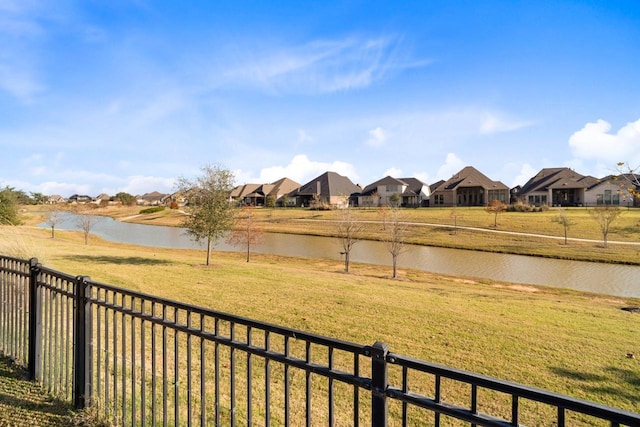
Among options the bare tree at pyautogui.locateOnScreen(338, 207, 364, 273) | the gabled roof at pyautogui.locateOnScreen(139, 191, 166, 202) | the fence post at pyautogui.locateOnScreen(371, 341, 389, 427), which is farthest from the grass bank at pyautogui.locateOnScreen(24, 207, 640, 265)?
the gabled roof at pyautogui.locateOnScreen(139, 191, 166, 202)

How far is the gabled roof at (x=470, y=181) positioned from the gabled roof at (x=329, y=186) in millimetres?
21178

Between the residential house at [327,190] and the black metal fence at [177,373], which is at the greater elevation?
the residential house at [327,190]

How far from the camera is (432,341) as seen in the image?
8.02m

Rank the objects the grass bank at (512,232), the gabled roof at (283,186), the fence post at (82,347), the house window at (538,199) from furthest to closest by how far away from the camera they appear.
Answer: the gabled roof at (283,186) < the house window at (538,199) < the grass bank at (512,232) < the fence post at (82,347)

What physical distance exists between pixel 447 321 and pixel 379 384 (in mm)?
7975

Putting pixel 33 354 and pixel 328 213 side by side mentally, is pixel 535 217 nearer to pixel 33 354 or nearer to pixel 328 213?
pixel 328 213

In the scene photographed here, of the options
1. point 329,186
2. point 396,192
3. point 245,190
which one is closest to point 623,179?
point 396,192

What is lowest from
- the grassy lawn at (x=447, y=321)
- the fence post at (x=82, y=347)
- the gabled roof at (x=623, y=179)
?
the grassy lawn at (x=447, y=321)

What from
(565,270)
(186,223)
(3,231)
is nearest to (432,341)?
(3,231)

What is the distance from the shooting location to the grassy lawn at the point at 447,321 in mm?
6812

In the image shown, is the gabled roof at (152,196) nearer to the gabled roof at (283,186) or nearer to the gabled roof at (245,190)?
the gabled roof at (245,190)

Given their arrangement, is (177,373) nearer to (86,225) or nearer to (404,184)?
(86,225)

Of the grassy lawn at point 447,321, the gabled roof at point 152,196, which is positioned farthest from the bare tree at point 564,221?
the gabled roof at point 152,196

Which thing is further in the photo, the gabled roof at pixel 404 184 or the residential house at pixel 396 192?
the gabled roof at pixel 404 184
